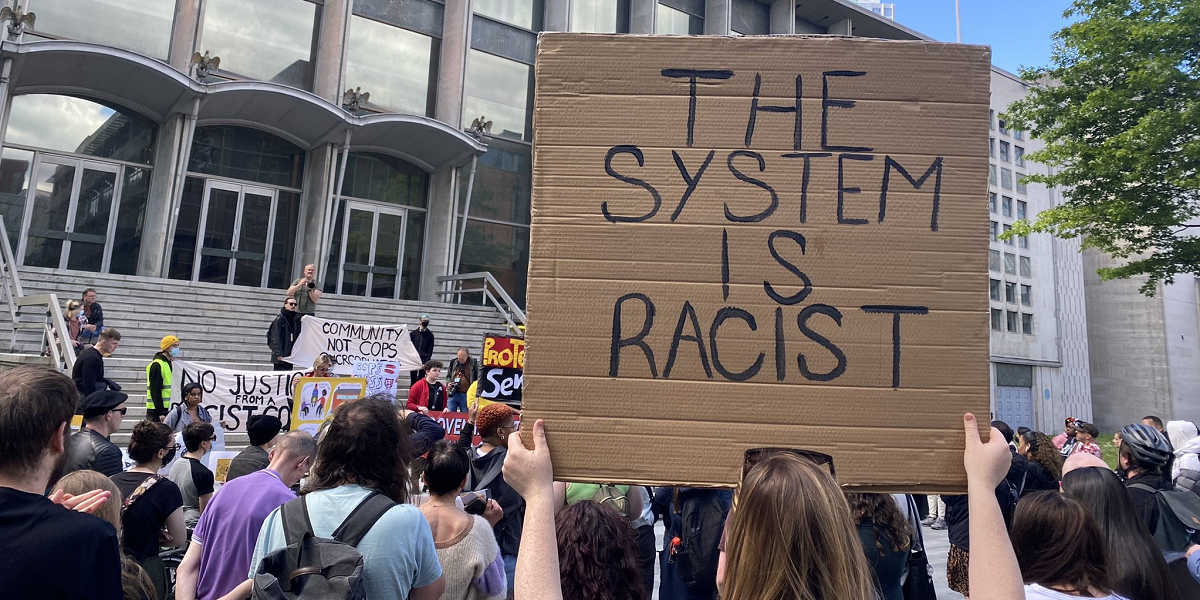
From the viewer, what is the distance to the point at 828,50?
2.03 meters

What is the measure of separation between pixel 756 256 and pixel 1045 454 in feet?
19.3

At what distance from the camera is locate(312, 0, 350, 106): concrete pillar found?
20844mm

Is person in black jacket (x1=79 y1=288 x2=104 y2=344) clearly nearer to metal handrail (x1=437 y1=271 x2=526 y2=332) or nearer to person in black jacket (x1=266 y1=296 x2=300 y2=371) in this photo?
person in black jacket (x1=266 y1=296 x2=300 y2=371)

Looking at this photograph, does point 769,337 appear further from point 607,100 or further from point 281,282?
point 281,282

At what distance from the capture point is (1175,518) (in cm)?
400

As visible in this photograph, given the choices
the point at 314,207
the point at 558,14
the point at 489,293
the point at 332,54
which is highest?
the point at 558,14

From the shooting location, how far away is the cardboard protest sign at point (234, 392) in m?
10.7

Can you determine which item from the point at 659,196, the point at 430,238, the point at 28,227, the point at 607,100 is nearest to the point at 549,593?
the point at 659,196

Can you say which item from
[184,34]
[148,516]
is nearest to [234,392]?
[148,516]

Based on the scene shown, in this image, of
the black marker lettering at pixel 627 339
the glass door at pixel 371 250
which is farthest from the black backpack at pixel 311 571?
the glass door at pixel 371 250

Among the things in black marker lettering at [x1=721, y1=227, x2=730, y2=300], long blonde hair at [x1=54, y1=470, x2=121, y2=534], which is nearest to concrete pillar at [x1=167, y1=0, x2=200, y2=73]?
long blonde hair at [x1=54, y1=470, x2=121, y2=534]

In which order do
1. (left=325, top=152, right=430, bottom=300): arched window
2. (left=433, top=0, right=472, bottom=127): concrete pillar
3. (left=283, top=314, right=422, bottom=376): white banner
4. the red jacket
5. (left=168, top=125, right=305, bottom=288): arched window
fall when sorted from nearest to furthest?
1. the red jacket
2. (left=283, top=314, right=422, bottom=376): white banner
3. (left=168, top=125, right=305, bottom=288): arched window
4. (left=325, top=152, right=430, bottom=300): arched window
5. (left=433, top=0, right=472, bottom=127): concrete pillar

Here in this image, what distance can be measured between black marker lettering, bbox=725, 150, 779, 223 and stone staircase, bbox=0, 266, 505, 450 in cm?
1258

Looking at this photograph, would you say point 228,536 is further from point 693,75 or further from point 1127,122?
point 1127,122
